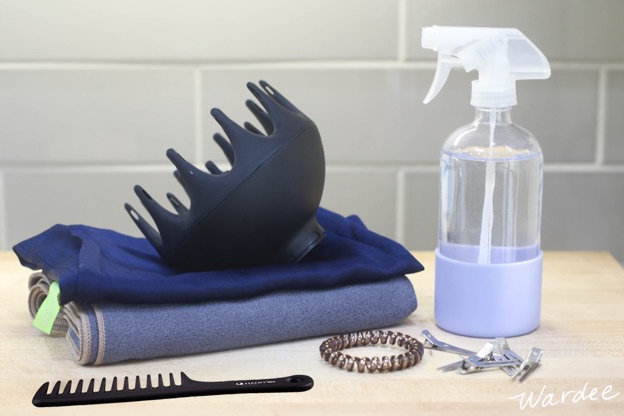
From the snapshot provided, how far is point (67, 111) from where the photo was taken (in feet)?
4.20

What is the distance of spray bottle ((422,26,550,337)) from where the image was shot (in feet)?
2.80

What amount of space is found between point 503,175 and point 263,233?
0.25 metres

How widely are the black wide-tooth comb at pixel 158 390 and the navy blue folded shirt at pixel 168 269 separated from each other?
84 mm

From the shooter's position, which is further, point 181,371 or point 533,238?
point 533,238

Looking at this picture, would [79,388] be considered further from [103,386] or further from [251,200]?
[251,200]

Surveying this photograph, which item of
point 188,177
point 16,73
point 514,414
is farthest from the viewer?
point 16,73

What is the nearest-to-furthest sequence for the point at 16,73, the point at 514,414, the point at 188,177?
the point at 514,414, the point at 188,177, the point at 16,73

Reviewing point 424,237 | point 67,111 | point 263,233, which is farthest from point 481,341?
point 67,111

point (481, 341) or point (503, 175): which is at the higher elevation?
point (503, 175)

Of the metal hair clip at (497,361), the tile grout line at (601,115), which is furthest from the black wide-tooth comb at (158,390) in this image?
the tile grout line at (601,115)

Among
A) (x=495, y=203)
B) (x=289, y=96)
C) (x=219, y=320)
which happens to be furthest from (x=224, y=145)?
(x=289, y=96)

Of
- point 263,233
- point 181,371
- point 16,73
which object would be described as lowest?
point 181,371

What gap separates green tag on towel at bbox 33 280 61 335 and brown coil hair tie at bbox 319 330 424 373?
253 millimetres

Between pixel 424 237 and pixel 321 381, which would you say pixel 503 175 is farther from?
pixel 424 237
